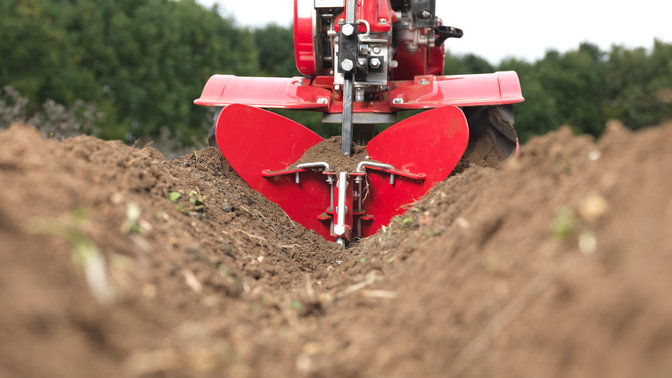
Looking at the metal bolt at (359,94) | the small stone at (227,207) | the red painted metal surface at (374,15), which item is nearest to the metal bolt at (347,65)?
the red painted metal surface at (374,15)

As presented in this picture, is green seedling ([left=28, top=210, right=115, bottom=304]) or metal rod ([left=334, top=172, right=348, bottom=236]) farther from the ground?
green seedling ([left=28, top=210, right=115, bottom=304])

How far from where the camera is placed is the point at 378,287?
8.47 feet

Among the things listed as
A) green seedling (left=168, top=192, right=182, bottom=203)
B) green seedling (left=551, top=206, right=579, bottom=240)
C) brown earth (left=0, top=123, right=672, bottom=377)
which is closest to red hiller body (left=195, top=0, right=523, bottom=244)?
green seedling (left=168, top=192, right=182, bottom=203)

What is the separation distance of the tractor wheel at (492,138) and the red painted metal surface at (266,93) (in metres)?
1.29

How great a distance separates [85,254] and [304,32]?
403cm

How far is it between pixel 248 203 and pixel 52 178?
2.54 metres

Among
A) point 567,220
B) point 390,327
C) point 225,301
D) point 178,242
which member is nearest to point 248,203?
point 178,242

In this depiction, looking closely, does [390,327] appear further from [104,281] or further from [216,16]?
[216,16]

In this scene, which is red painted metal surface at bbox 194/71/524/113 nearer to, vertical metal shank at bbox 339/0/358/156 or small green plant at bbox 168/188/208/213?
vertical metal shank at bbox 339/0/358/156

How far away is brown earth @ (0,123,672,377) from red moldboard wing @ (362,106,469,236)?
1.39 metres

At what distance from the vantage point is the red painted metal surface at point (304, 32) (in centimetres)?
536

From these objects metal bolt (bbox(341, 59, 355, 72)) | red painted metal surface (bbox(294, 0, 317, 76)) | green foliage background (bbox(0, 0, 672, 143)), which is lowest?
green foliage background (bbox(0, 0, 672, 143))

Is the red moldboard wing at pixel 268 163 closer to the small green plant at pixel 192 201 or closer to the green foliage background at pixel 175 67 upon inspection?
the small green plant at pixel 192 201

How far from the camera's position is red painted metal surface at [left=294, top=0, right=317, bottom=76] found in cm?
536
